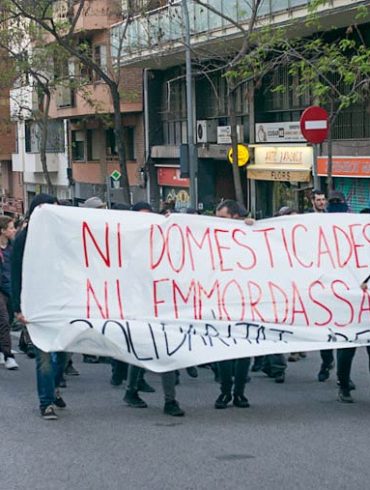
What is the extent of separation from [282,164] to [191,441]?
19835mm

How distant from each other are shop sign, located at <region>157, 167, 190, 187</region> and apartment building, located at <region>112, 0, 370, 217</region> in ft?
0.11

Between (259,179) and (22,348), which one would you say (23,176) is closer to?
(259,179)

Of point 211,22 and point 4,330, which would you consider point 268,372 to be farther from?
point 211,22

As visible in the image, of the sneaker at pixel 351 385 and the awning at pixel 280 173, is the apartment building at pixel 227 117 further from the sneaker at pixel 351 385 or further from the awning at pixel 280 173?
the sneaker at pixel 351 385

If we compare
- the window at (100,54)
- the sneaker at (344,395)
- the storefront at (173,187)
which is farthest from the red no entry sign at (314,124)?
the window at (100,54)

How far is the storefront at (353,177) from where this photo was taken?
22.9 meters

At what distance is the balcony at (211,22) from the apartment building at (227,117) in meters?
0.03

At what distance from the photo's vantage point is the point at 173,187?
34.4 metres

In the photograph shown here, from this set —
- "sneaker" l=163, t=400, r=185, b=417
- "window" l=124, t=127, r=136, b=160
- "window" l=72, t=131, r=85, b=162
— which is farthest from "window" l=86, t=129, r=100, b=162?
"sneaker" l=163, t=400, r=185, b=417

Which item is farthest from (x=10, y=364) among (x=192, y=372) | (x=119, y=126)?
(x=119, y=126)

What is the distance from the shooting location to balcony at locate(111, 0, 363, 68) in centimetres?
2111

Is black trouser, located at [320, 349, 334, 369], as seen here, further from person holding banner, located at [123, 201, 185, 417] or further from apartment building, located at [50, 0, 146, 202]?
apartment building, located at [50, 0, 146, 202]

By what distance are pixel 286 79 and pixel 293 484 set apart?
20541 millimetres

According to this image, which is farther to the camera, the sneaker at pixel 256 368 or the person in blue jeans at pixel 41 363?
the sneaker at pixel 256 368
